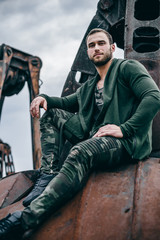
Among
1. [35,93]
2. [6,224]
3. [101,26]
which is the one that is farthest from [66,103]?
[35,93]

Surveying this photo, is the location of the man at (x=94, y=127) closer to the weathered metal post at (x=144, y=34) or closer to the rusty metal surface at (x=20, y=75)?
the weathered metal post at (x=144, y=34)

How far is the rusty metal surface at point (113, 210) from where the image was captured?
2.87 meters

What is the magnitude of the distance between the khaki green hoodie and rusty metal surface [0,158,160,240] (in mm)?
268

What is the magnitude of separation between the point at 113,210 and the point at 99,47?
1.50 m

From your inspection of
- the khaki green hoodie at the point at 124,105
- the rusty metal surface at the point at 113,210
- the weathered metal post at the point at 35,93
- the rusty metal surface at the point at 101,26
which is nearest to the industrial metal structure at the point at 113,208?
the rusty metal surface at the point at 113,210

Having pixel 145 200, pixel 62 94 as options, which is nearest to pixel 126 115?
pixel 145 200

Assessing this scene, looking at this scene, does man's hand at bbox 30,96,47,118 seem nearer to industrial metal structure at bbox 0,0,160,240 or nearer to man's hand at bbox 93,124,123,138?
man's hand at bbox 93,124,123,138

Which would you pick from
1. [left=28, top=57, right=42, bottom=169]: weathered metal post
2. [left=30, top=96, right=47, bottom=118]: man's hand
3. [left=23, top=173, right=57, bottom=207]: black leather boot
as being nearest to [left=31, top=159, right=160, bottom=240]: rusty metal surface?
[left=23, top=173, right=57, bottom=207]: black leather boot

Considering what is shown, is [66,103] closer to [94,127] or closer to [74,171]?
[94,127]

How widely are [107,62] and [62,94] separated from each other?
1651mm

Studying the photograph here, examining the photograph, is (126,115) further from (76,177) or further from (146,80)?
(76,177)

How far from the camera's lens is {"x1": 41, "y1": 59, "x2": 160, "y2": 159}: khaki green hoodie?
3252 mm

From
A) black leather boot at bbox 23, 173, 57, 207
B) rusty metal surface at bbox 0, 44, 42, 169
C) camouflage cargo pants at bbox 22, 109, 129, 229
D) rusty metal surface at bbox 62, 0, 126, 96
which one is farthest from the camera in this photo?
rusty metal surface at bbox 0, 44, 42, 169

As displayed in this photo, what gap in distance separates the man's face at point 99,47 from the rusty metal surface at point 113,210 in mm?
1045
